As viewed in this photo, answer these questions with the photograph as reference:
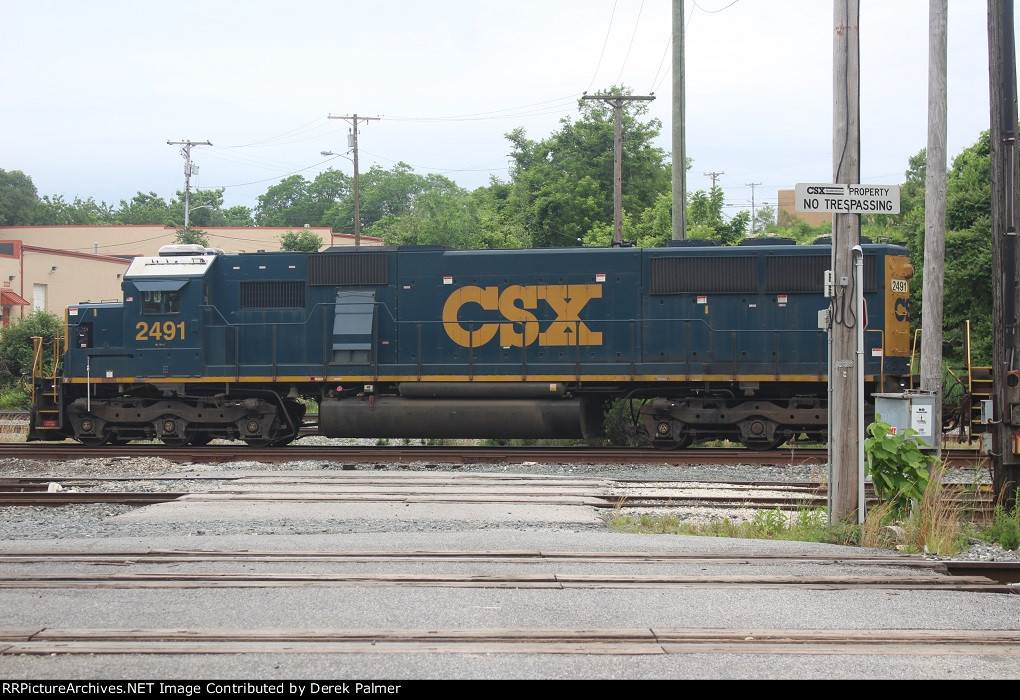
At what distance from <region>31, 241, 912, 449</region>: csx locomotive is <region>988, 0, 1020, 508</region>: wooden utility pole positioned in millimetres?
5142

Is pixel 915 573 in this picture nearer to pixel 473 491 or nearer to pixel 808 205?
pixel 808 205

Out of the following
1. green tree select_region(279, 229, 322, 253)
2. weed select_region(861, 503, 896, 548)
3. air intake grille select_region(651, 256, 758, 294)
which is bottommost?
weed select_region(861, 503, 896, 548)

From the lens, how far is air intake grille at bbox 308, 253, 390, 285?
16.2 meters

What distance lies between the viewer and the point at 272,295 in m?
16.5

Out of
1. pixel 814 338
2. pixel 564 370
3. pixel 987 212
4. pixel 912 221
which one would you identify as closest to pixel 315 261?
pixel 564 370

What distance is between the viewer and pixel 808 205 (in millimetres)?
8641

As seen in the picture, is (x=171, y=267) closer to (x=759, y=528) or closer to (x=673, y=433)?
(x=673, y=433)

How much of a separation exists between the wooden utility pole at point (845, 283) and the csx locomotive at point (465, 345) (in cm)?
604

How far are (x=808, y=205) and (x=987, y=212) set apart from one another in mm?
14525

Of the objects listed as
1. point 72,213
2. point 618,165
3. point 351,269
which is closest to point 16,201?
point 72,213

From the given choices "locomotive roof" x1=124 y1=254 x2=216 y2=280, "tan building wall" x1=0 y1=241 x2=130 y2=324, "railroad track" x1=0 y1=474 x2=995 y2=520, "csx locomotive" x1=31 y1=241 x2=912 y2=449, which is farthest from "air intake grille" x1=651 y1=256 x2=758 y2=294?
"tan building wall" x1=0 y1=241 x2=130 y2=324

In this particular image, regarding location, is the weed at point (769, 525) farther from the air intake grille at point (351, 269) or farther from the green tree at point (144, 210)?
the green tree at point (144, 210)

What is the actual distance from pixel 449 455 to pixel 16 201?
254 feet

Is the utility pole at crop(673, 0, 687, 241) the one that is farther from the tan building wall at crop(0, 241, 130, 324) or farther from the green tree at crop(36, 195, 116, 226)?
the green tree at crop(36, 195, 116, 226)
